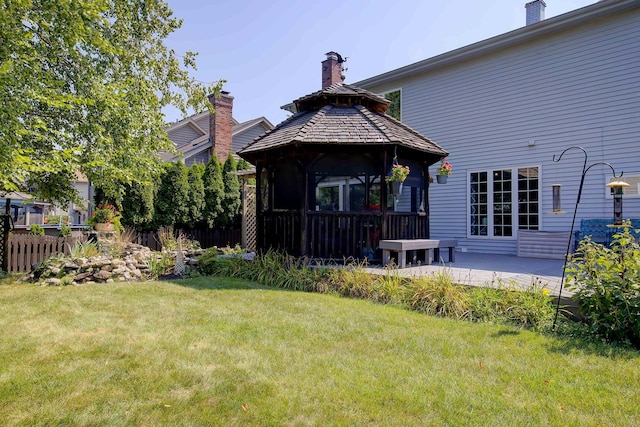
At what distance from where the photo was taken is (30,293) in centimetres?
622

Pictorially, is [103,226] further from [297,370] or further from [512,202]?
[512,202]

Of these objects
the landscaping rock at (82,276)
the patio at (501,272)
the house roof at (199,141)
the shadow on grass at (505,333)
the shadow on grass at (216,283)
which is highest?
the house roof at (199,141)

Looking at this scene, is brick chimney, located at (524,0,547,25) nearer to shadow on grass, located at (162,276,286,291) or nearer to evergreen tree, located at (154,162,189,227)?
shadow on grass, located at (162,276,286,291)

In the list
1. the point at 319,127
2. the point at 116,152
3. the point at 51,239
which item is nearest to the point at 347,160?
the point at 319,127

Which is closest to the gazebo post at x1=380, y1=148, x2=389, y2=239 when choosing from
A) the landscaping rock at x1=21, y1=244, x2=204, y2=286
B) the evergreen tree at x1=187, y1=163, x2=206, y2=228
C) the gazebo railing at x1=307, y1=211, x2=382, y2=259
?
the gazebo railing at x1=307, y1=211, x2=382, y2=259

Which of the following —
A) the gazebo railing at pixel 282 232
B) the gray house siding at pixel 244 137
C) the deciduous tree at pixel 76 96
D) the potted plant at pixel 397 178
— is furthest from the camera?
the gray house siding at pixel 244 137

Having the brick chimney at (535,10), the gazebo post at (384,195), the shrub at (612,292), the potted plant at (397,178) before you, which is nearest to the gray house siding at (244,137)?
the brick chimney at (535,10)

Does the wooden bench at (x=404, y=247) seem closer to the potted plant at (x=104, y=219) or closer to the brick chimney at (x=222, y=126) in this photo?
the potted plant at (x=104, y=219)

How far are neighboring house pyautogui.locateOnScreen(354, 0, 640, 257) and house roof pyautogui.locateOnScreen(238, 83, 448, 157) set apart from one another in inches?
122

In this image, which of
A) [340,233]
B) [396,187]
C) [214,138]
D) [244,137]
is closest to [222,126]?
[214,138]

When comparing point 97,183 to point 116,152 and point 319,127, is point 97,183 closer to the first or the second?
point 116,152

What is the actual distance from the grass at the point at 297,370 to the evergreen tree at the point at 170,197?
7350mm

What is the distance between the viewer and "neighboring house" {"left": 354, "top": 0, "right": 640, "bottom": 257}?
906cm

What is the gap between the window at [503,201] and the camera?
10.4 m
